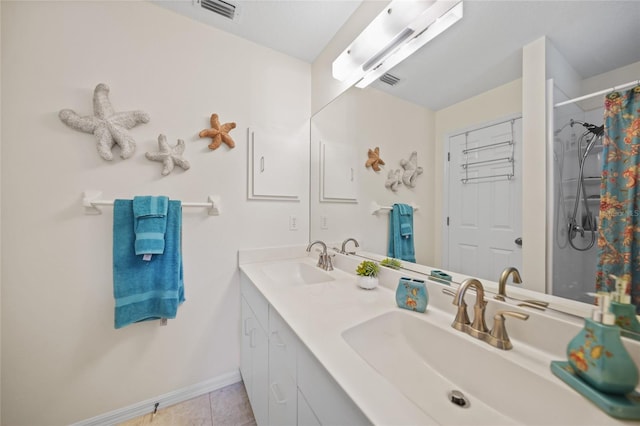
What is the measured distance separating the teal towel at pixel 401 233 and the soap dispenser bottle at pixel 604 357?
0.59 m

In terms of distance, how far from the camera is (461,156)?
813mm

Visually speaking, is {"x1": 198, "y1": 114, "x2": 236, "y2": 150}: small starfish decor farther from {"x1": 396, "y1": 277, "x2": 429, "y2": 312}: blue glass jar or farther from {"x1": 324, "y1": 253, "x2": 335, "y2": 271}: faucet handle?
{"x1": 396, "y1": 277, "x2": 429, "y2": 312}: blue glass jar

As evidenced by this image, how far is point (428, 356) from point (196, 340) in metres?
1.39

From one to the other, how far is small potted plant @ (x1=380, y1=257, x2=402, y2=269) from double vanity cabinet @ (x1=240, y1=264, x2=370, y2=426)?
59cm

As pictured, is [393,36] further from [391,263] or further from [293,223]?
[293,223]

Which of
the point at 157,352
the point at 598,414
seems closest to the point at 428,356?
the point at 598,414

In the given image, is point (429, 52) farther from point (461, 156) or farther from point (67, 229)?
point (67, 229)

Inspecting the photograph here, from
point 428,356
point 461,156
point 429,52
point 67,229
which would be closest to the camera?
point 428,356

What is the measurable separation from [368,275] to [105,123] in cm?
156

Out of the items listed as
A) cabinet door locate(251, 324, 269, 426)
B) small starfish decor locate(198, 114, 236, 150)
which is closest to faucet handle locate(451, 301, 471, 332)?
cabinet door locate(251, 324, 269, 426)

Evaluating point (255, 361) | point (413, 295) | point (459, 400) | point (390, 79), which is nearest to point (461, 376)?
point (459, 400)

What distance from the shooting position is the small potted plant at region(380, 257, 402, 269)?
1.08 metres

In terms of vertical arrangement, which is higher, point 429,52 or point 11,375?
point 429,52

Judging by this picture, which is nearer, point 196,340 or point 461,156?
point 461,156
